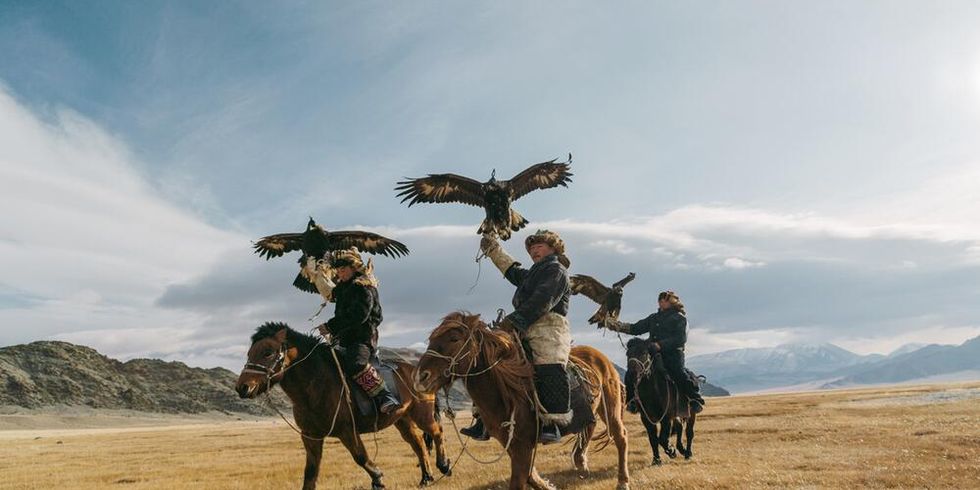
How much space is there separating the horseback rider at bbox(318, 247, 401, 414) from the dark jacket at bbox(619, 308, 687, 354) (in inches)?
214

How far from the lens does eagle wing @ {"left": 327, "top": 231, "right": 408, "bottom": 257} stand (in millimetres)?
12750

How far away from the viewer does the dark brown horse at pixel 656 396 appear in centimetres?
1309

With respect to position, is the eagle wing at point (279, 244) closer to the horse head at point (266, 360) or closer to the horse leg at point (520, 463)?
the horse head at point (266, 360)

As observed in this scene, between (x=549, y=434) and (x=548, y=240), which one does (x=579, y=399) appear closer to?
(x=549, y=434)

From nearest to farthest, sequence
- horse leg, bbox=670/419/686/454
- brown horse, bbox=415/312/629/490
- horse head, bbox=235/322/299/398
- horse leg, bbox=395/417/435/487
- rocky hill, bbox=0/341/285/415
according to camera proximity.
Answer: brown horse, bbox=415/312/629/490 < horse head, bbox=235/322/299/398 < horse leg, bbox=395/417/435/487 < horse leg, bbox=670/419/686/454 < rocky hill, bbox=0/341/285/415

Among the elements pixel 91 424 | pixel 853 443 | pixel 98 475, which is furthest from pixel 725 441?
pixel 91 424

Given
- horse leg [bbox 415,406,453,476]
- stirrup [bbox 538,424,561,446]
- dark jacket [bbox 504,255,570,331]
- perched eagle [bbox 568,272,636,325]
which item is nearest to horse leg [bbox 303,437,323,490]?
horse leg [bbox 415,406,453,476]

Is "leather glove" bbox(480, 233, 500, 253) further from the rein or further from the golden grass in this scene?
the golden grass

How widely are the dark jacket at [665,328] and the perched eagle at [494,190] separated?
350cm

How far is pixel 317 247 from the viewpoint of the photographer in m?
12.0

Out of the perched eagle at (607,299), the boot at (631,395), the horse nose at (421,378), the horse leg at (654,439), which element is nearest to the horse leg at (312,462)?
the horse nose at (421,378)

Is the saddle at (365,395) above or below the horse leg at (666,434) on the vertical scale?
above

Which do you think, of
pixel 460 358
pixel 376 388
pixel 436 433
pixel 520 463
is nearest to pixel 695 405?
pixel 436 433

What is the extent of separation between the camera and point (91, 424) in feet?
288
